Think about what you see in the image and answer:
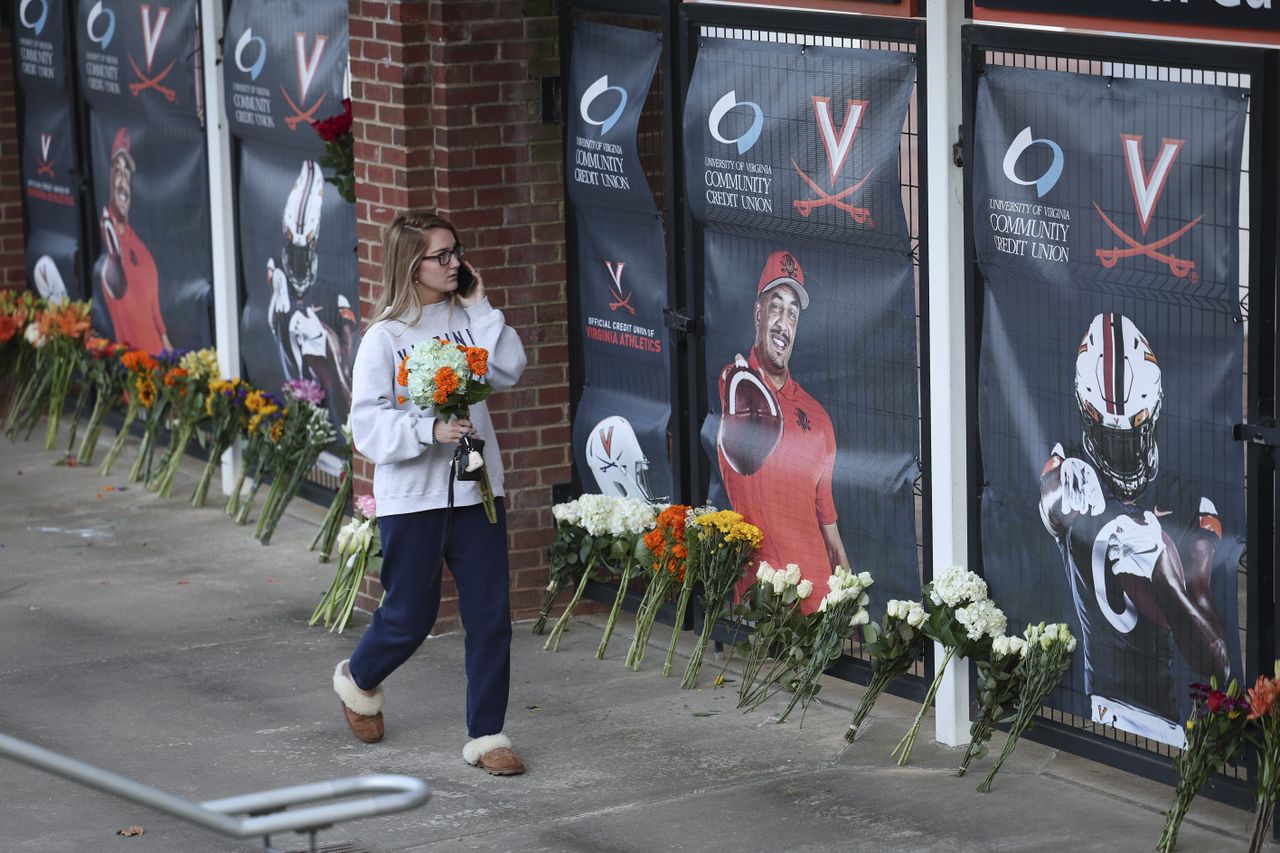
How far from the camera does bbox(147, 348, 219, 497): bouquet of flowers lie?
10.9 metres

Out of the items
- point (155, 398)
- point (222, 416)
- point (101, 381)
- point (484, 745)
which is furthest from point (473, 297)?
point (101, 381)

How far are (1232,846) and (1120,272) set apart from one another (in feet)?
5.55

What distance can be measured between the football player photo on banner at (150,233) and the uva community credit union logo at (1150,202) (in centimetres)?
602

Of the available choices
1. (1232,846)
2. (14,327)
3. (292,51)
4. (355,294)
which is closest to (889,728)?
(1232,846)

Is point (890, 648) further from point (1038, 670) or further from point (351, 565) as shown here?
point (351, 565)

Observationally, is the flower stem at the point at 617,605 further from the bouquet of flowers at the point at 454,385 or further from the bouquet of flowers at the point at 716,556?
the bouquet of flowers at the point at 454,385

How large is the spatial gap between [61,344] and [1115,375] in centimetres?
742

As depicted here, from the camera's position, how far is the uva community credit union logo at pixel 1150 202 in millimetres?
6055

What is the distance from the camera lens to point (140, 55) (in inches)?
449

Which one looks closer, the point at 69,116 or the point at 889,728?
the point at 889,728

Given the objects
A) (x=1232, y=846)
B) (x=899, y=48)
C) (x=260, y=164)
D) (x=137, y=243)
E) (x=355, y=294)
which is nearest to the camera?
(x=1232, y=846)

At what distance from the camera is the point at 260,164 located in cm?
1044

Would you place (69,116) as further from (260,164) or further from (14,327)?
(260,164)

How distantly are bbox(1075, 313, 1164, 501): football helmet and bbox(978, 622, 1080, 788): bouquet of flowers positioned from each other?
1.71ft
